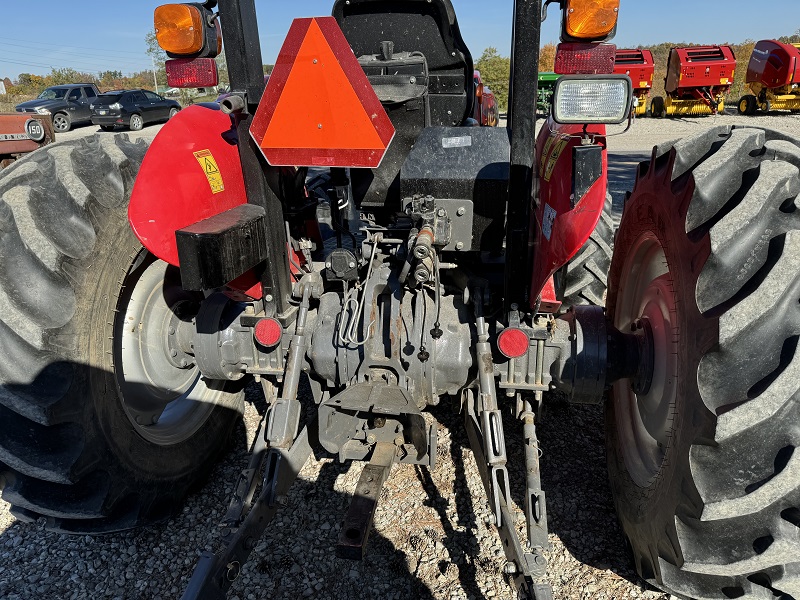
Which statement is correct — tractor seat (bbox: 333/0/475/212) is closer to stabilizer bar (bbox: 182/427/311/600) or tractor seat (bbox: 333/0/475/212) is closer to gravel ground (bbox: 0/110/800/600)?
stabilizer bar (bbox: 182/427/311/600)

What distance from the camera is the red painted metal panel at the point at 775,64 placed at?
14.7 meters

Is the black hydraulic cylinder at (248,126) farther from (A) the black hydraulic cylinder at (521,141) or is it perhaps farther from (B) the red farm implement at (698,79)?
(B) the red farm implement at (698,79)

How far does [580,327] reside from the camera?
223 cm

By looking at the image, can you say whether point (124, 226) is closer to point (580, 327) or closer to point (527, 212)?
point (527, 212)

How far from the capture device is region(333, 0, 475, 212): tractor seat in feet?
8.89

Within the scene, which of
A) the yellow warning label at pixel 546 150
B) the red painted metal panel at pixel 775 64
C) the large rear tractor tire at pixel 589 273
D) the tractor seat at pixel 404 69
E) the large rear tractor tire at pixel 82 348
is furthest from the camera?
the red painted metal panel at pixel 775 64

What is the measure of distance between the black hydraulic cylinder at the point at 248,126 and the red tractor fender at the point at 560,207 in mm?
996

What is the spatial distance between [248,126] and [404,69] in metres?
1.02

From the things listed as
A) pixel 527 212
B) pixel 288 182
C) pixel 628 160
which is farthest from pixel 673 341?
pixel 628 160

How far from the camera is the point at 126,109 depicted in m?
20.4

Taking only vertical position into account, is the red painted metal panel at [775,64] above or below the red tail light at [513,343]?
below

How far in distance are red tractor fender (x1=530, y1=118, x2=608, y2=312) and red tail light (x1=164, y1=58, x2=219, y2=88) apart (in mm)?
1248

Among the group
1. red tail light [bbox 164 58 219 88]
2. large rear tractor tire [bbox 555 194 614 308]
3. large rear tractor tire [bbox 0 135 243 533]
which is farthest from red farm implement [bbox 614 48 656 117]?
large rear tractor tire [bbox 0 135 243 533]

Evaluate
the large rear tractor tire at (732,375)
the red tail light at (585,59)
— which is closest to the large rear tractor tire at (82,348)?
the red tail light at (585,59)
